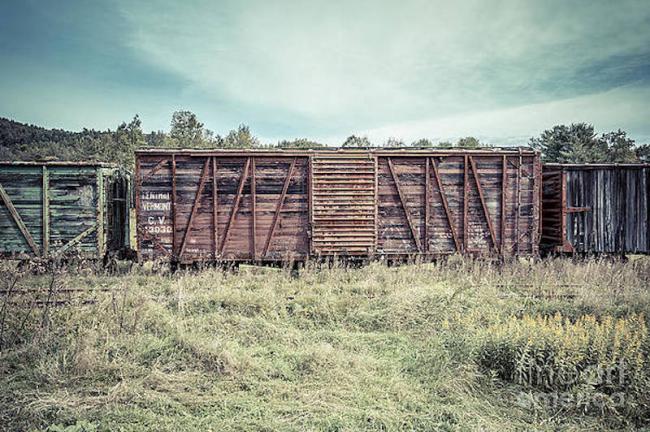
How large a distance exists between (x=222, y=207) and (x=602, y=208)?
39.0 feet

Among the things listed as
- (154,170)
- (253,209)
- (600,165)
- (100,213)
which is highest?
(600,165)

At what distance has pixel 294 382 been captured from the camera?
5496 mm

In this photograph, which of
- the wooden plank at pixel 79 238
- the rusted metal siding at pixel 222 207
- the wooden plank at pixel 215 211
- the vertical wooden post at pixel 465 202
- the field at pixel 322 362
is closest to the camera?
the field at pixel 322 362

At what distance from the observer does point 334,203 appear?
1251 centimetres

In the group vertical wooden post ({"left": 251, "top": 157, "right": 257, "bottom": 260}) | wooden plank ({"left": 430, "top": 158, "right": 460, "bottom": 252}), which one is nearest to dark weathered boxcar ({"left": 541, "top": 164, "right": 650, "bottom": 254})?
wooden plank ({"left": 430, "top": 158, "right": 460, "bottom": 252})

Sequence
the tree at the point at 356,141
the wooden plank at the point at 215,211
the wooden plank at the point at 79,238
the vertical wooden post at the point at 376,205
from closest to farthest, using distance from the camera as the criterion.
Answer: the wooden plank at the point at 79,238 < the wooden plank at the point at 215,211 < the vertical wooden post at the point at 376,205 < the tree at the point at 356,141

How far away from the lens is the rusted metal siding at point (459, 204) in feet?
41.5

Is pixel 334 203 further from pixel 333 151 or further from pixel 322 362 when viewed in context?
pixel 322 362

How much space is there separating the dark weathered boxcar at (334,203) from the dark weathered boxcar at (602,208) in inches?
64.1

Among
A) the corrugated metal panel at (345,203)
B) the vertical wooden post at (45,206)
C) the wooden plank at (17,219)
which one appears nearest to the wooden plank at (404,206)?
the corrugated metal panel at (345,203)

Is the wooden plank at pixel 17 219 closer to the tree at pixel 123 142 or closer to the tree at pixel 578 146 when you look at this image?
the tree at pixel 123 142

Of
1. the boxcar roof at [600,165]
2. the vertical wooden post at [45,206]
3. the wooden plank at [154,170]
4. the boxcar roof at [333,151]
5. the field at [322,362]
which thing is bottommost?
the field at [322,362]

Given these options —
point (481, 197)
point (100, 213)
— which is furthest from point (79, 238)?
point (481, 197)

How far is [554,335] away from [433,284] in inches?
160
